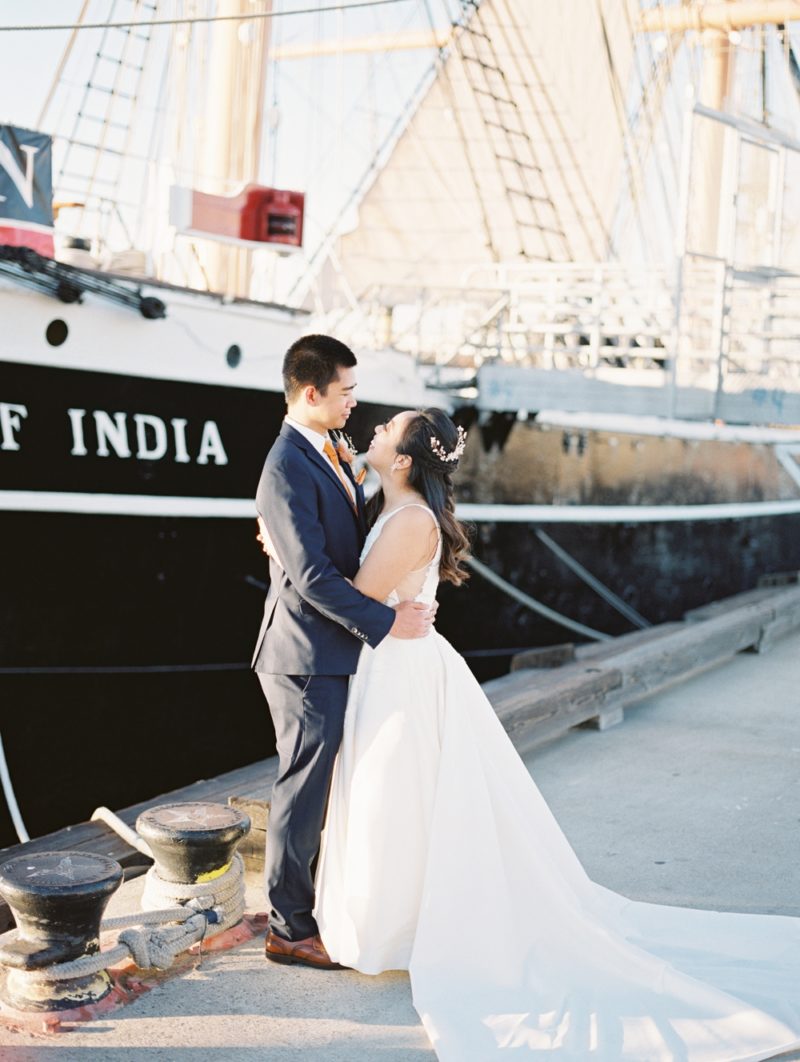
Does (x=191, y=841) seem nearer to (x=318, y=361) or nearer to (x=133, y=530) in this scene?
(x=318, y=361)

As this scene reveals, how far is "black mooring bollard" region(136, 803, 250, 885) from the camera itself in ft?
9.68

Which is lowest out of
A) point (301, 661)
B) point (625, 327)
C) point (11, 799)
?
point (11, 799)

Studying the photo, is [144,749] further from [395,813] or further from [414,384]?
[395,813]

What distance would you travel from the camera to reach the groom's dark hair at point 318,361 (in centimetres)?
293

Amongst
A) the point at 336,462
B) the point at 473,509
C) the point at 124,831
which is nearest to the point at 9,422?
the point at 124,831

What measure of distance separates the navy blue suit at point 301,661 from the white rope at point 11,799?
3392 mm

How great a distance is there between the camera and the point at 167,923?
9.57ft

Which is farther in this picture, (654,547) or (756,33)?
(756,33)

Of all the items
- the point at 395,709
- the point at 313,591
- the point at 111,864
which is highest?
the point at 313,591

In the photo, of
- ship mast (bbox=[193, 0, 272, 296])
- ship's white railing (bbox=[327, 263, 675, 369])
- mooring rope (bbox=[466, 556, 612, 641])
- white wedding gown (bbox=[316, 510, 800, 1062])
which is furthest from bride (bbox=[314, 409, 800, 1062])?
ship mast (bbox=[193, 0, 272, 296])

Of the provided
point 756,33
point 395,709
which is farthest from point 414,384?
point 756,33

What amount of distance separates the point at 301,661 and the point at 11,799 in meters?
3.62

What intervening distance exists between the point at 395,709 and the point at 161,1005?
0.81 m

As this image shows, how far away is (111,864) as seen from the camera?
109 inches
